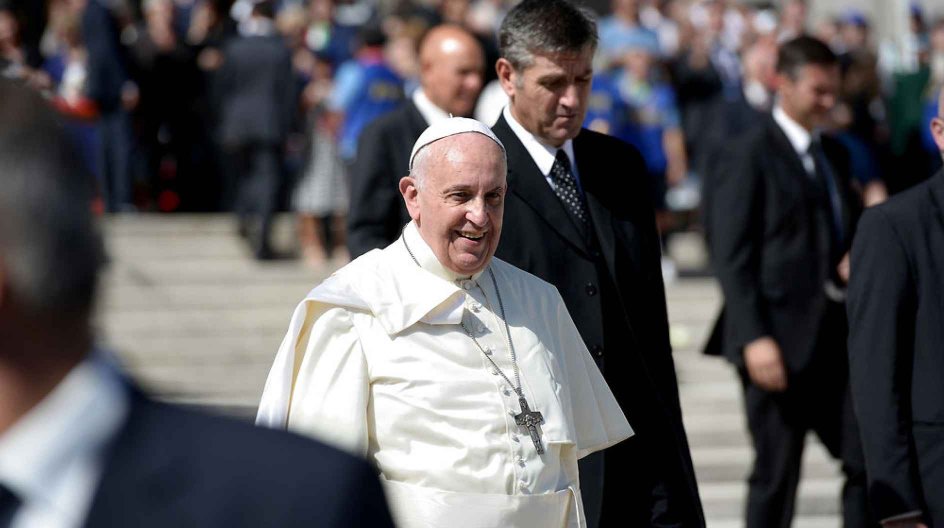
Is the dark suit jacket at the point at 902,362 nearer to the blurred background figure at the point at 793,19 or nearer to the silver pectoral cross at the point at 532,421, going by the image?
the silver pectoral cross at the point at 532,421

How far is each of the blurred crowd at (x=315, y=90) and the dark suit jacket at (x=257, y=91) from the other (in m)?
0.01

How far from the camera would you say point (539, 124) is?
15.4 feet

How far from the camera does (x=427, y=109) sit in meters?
6.18

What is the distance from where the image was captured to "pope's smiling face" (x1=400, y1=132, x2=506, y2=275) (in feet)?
12.5

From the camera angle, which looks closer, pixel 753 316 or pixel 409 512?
pixel 409 512

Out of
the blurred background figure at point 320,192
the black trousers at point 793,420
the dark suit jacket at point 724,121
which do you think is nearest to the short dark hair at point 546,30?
the black trousers at point 793,420

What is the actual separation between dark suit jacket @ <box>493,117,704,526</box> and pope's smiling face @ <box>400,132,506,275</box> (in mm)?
719

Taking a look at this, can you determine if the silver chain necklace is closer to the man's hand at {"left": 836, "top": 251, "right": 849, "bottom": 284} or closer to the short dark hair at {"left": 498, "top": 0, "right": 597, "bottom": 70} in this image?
the short dark hair at {"left": 498, "top": 0, "right": 597, "bottom": 70}

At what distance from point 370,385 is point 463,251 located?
40 cm

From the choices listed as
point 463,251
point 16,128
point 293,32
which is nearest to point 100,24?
point 293,32

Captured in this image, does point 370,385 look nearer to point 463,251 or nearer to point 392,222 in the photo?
point 463,251

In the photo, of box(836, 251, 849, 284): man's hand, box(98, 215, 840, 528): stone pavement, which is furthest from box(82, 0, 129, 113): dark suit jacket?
box(836, 251, 849, 284): man's hand

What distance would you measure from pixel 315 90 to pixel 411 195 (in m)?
9.19

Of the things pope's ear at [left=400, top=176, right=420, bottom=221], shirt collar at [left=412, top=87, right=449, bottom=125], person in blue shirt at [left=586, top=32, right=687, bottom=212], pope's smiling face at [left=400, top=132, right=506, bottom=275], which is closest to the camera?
pope's smiling face at [left=400, top=132, right=506, bottom=275]
